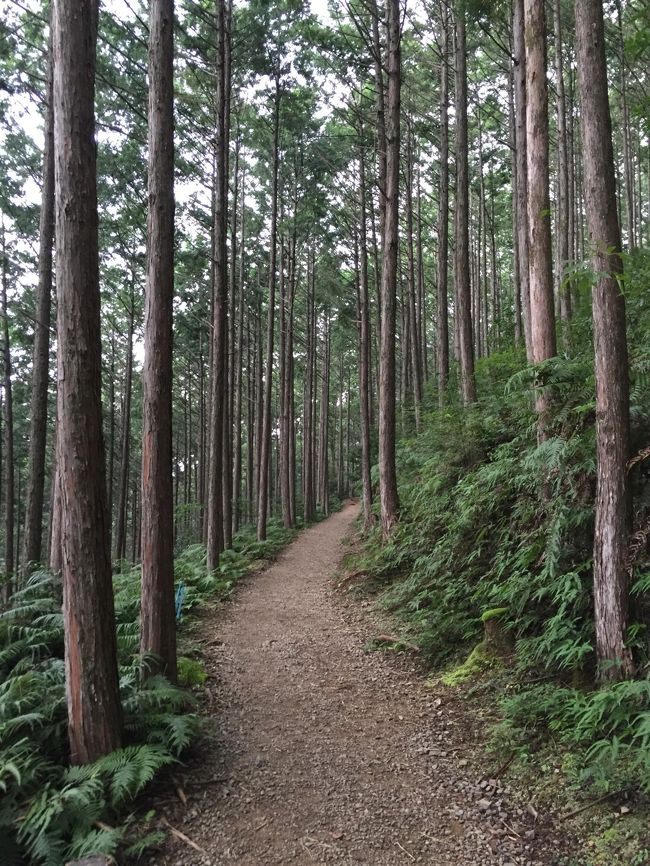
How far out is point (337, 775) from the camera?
3.94 metres

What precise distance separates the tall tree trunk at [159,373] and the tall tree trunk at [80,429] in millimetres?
1269

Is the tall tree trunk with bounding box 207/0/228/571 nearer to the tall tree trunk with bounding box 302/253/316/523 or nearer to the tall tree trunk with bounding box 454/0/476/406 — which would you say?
the tall tree trunk with bounding box 454/0/476/406

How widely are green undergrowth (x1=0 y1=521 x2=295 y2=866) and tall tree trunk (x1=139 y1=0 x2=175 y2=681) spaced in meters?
0.49

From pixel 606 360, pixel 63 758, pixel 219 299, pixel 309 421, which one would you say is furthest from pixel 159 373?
pixel 309 421

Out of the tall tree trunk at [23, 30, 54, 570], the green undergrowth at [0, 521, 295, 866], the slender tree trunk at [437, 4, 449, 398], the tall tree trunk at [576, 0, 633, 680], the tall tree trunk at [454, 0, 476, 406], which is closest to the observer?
the green undergrowth at [0, 521, 295, 866]

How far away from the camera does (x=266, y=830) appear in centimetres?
337

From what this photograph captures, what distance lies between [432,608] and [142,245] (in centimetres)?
1619

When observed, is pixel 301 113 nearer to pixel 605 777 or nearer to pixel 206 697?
pixel 206 697

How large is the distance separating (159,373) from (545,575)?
4.11 metres

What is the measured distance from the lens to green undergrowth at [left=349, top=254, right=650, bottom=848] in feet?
11.7

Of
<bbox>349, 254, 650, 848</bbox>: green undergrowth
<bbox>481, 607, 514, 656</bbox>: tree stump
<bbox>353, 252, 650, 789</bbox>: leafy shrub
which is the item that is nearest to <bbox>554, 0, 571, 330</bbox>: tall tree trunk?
<bbox>353, 252, 650, 789</bbox>: leafy shrub

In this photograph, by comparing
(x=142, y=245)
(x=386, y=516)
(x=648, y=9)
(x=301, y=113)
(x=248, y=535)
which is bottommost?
(x=248, y=535)

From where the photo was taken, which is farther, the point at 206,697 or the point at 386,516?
the point at 386,516

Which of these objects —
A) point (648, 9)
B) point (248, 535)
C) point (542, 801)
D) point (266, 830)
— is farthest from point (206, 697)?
point (248, 535)
